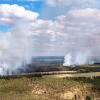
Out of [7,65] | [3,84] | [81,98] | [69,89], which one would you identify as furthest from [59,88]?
[7,65]

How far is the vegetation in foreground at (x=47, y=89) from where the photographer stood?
221ft

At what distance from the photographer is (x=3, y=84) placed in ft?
267

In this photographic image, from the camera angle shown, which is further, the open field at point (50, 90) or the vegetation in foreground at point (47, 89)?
the vegetation in foreground at point (47, 89)

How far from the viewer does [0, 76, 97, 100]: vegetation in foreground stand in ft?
221

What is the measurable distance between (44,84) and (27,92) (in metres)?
9.24

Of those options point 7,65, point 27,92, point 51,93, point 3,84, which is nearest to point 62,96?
point 51,93


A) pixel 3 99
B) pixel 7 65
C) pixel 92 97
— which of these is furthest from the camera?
pixel 7 65

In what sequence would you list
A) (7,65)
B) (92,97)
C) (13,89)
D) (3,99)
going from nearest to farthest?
(3,99), (92,97), (13,89), (7,65)

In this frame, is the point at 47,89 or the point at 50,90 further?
the point at 47,89

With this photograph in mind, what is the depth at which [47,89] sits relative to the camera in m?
75.1

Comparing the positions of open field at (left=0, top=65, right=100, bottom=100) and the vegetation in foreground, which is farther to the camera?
the vegetation in foreground

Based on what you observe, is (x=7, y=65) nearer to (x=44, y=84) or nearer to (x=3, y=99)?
(x=44, y=84)

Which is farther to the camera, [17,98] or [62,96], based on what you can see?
[62,96]

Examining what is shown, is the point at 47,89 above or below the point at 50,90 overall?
above
